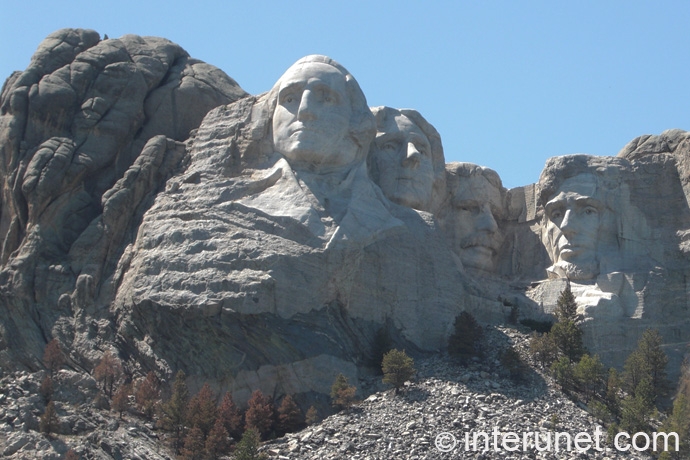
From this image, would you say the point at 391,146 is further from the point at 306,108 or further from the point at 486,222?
the point at 306,108

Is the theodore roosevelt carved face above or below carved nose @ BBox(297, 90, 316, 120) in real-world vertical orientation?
below

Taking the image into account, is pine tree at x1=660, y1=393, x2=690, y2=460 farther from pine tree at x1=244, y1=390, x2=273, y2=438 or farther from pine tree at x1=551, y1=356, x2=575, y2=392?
pine tree at x1=244, y1=390, x2=273, y2=438

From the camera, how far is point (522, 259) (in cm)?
4638

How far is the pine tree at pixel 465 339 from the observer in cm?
4072

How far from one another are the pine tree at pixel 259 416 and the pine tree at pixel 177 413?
120cm

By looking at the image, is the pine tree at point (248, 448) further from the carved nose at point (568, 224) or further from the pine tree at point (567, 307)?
the carved nose at point (568, 224)

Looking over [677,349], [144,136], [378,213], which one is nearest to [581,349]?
[677,349]

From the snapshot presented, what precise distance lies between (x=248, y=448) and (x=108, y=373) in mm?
4961

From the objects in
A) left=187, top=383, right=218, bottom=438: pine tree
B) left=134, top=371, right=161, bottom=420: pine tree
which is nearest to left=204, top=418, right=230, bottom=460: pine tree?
left=187, top=383, right=218, bottom=438: pine tree

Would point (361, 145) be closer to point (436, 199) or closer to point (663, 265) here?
point (436, 199)

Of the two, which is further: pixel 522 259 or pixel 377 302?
pixel 522 259

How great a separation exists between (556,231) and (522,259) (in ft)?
5.14

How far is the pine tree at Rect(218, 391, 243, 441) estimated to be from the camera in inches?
1510

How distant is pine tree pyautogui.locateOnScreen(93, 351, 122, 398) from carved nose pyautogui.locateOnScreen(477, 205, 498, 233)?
9.85 m
